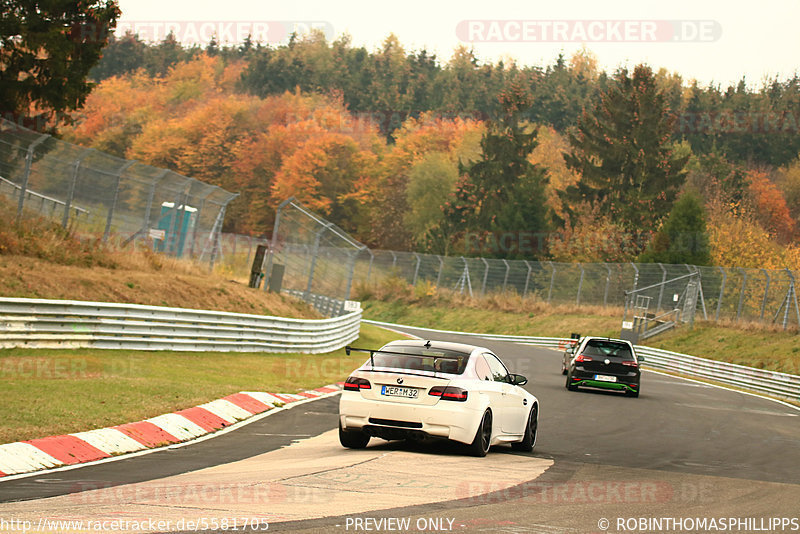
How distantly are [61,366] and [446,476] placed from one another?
8847 millimetres

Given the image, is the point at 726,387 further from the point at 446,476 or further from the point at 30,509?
the point at 30,509

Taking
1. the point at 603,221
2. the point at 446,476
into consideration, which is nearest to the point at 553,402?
the point at 446,476

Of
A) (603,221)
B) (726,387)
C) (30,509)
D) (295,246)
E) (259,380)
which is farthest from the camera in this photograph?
(603,221)

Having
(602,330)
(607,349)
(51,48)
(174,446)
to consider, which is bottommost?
(602,330)

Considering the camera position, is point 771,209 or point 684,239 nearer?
point 684,239

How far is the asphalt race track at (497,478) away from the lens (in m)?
7.04

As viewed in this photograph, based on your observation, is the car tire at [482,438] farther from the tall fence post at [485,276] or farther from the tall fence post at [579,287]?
the tall fence post at [485,276]

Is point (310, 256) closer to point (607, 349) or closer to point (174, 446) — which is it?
point (607, 349)

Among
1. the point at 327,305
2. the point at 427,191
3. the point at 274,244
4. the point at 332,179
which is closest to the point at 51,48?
the point at 274,244

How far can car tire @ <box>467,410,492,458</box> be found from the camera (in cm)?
1068

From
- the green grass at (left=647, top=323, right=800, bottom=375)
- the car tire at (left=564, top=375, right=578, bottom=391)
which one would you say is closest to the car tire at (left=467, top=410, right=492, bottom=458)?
the car tire at (left=564, top=375, right=578, bottom=391)

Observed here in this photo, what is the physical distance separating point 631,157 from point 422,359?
68727 millimetres

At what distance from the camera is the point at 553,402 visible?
64.6ft

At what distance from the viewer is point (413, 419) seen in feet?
34.3
